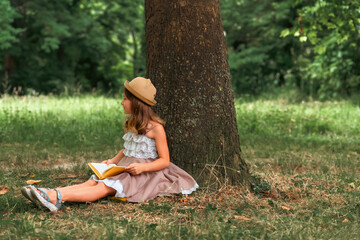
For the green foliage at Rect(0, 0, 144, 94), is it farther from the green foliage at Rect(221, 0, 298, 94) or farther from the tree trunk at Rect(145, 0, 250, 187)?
the tree trunk at Rect(145, 0, 250, 187)

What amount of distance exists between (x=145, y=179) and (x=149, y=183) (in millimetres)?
57

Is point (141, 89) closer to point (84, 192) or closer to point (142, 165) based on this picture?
point (142, 165)

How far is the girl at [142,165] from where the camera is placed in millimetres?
4145

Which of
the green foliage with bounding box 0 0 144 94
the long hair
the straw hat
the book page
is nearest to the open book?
the book page

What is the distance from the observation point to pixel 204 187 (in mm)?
4555

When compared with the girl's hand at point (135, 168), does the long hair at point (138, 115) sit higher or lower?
higher

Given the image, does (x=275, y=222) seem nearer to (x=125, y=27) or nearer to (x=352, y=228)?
(x=352, y=228)

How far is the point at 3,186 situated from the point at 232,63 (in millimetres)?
15030

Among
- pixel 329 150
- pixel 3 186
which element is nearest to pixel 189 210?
pixel 3 186

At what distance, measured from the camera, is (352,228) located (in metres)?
3.46

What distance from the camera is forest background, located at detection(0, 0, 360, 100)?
53.3 feet

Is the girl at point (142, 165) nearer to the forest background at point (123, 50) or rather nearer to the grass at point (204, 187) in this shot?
the grass at point (204, 187)

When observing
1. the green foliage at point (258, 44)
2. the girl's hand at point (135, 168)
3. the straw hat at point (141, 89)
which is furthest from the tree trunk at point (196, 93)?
the green foliage at point (258, 44)

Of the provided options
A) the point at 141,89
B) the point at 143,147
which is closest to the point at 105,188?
the point at 143,147
